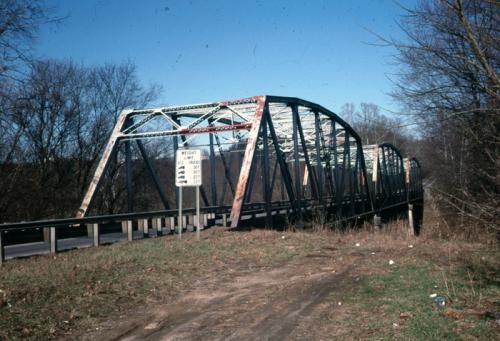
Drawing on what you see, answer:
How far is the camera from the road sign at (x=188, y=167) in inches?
559

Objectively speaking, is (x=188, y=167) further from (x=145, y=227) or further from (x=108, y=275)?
(x=108, y=275)

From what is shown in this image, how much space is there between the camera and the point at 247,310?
21.9 ft

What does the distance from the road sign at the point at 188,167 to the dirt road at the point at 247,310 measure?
A: 527 cm

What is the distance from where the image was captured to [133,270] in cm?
920

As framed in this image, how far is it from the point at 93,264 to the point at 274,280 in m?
3.66

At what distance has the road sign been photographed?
14.2 meters

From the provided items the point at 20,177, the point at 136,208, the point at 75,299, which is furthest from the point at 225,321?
the point at 136,208

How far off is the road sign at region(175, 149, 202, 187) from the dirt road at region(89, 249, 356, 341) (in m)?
5.27

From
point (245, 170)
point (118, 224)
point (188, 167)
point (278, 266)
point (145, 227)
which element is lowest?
point (278, 266)

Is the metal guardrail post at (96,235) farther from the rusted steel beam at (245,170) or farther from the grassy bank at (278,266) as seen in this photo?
the rusted steel beam at (245,170)

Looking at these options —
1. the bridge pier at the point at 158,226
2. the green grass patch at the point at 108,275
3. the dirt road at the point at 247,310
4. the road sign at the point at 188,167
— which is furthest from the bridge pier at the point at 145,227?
the dirt road at the point at 247,310

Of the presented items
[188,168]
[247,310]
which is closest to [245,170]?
[188,168]

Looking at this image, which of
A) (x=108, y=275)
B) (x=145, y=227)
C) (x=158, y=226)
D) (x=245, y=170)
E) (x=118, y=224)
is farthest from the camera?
(x=158, y=226)

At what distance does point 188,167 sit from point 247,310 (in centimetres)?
810
